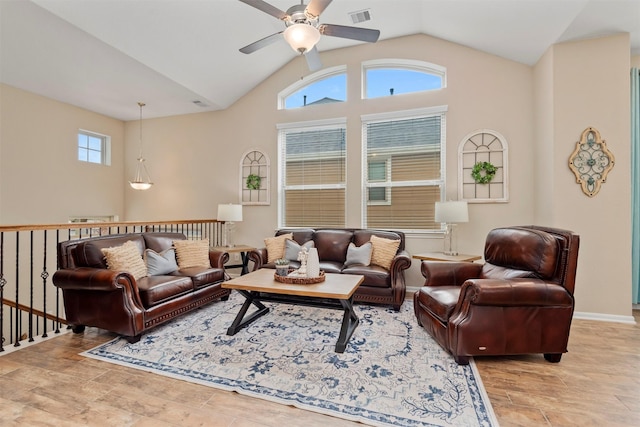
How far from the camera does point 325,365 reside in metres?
2.31

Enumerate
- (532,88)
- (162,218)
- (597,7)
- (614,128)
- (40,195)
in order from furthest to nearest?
1. (162,218)
2. (40,195)
3. (532,88)
4. (614,128)
5. (597,7)

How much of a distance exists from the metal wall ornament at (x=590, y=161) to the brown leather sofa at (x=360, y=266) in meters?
2.13

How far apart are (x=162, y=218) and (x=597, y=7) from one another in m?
Answer: 7.09

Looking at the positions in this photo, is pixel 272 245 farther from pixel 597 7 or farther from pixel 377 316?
pixel 597 7

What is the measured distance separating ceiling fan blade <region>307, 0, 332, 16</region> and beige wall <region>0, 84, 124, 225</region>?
504cm

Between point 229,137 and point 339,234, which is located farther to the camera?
point 229,137

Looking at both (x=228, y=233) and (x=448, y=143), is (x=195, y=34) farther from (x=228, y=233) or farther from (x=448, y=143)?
(x=448, y=143)

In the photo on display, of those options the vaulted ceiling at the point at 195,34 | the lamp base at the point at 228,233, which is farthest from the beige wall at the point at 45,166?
the lamp base at the point at 228,233

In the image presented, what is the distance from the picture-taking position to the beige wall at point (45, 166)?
4.48m

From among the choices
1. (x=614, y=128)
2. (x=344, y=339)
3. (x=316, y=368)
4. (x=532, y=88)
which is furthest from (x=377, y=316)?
(x=532, y=88)

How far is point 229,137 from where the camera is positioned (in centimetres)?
562

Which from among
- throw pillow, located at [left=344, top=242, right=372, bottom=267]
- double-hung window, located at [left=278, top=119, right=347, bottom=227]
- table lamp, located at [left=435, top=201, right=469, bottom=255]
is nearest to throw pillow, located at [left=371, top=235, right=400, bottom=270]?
throw pillow, located at [left=344, top=242, right=372, bottom=267]

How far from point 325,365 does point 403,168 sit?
326 cm

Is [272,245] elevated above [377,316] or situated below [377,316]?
above
